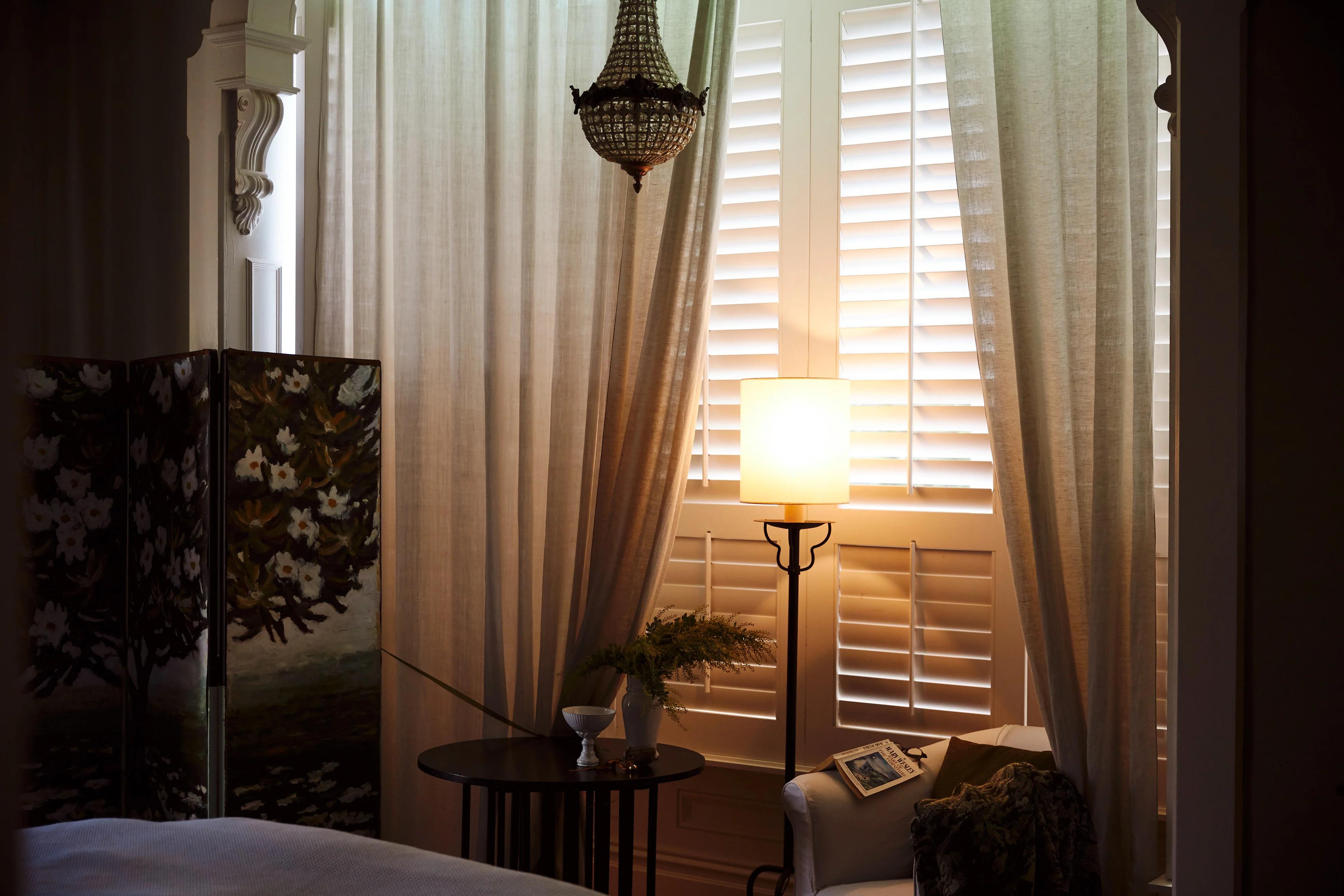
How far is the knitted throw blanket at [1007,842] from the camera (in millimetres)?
2244

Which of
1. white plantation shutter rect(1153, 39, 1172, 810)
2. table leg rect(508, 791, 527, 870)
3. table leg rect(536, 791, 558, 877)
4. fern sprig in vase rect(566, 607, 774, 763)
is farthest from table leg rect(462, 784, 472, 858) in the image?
white plantation shutter rect(1153, 39, 1172, 810)

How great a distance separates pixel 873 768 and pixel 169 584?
1.88 meters

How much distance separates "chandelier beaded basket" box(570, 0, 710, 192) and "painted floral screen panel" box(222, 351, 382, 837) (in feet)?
3.13

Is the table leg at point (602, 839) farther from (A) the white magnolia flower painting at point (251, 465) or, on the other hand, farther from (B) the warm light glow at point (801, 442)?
(A) the white magnolia flower painting at point (251, 465)

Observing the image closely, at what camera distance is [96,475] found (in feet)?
9.37

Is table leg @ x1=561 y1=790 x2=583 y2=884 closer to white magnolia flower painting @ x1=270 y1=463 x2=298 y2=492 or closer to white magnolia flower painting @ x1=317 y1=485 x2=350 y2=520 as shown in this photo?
white magnolia flower painting @ x1=317 y1=485 x2=350 y2=520

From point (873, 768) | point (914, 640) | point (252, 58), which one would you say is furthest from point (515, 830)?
point (252, 58)

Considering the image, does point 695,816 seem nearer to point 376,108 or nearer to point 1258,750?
point 1258,750

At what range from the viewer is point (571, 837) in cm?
304

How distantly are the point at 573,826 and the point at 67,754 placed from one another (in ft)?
4.54

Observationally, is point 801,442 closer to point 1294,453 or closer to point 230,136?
point 1294,453

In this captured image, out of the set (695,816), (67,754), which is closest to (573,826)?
(695,816)

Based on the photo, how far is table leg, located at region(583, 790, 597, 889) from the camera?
2943 mm

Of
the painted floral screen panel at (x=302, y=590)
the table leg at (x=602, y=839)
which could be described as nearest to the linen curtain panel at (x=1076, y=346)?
the table leg at (x=602, y=839)
